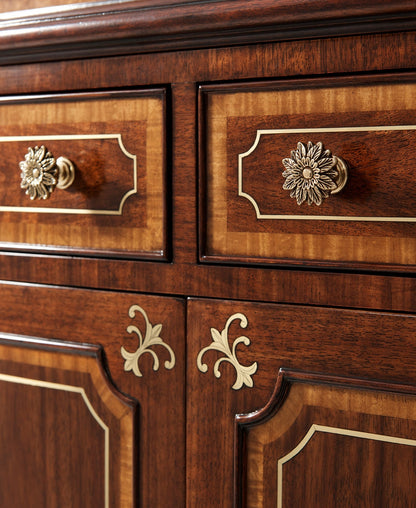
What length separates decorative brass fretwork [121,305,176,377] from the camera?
0.59 meters

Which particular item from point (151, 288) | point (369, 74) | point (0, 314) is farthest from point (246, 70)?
point (0, 314)

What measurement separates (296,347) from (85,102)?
287 millimetres

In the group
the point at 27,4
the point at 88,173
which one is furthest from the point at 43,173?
the point at 27,4

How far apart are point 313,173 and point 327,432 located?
0.20m

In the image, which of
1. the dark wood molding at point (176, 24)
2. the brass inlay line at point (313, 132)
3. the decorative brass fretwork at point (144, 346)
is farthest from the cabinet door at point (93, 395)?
the dark wood molding at point (176, 24)

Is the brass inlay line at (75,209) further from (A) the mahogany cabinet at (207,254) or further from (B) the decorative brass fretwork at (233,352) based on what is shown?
(B) the decorative brass fretwork at (233,352)

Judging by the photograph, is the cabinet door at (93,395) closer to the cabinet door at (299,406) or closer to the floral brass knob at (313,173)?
the cabinet door at (299,406)

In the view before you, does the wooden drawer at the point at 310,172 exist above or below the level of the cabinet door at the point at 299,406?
above

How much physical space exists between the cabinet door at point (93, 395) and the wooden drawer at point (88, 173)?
0.05 meters

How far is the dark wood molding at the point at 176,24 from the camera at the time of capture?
18.8 inches

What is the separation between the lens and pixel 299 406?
1.76ft

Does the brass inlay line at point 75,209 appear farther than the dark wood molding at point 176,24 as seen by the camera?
Yes

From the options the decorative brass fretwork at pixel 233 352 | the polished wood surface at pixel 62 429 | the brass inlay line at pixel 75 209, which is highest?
the brass inlay line at pixel 75 209

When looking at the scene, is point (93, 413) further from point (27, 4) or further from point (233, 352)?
point (27, 4)
